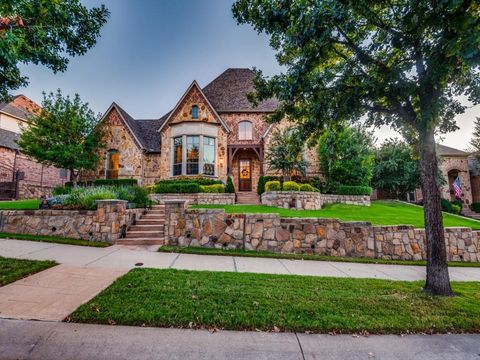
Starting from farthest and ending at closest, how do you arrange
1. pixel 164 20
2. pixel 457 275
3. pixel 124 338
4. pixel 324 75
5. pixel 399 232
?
pixel 164 20, pixel 399 232, pixel 457 275, pixel 324 75, pixel 124 338

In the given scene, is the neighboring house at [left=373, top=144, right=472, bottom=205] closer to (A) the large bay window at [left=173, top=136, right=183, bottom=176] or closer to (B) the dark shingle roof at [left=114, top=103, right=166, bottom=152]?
(A) the large bay window at [left=173, top=136, right=183, bottom=176]

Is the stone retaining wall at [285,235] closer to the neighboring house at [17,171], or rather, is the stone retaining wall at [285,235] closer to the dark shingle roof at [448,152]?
the neighboring house at [17,171]

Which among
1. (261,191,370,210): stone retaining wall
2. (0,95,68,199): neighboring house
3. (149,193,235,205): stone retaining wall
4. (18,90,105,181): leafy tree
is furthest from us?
(0,95,68,199): neighboring house

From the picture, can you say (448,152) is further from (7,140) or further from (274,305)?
(7,140)

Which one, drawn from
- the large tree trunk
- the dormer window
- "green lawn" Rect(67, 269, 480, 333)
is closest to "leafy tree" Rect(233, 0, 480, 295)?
the large tree trunk

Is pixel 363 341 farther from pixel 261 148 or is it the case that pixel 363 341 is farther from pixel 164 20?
pixel 261 148

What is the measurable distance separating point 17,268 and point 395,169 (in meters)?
24.9

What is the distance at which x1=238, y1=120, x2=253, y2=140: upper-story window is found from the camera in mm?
20172

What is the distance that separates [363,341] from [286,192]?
37.9 ft

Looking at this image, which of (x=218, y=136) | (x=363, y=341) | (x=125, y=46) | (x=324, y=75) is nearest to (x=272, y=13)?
(x=324, y=75)

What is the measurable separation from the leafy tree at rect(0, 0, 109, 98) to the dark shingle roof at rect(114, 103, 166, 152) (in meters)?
14.0

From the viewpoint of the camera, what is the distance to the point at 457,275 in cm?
617

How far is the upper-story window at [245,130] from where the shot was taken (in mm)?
20172

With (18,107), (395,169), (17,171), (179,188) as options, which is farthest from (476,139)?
(18,107)
